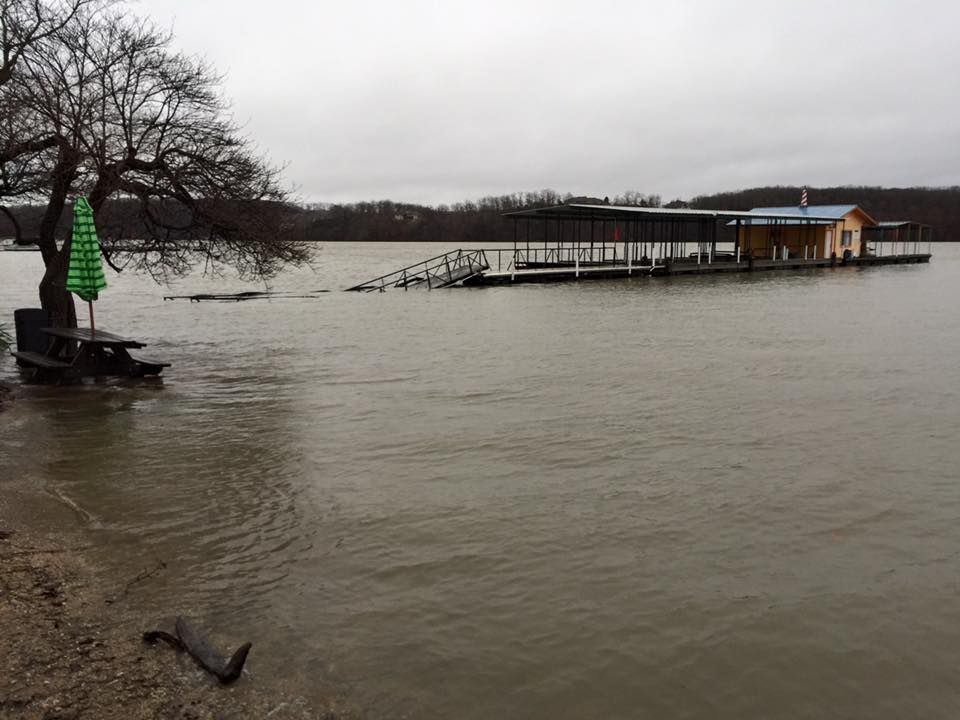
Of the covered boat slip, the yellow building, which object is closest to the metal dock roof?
the covered boat slip

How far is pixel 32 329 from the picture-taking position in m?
14.8

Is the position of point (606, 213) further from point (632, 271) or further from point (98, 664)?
point (98, 664)

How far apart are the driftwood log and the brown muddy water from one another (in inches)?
7.2

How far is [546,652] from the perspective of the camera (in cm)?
469

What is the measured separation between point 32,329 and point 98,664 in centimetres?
1266

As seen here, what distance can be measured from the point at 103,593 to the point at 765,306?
27.3 metres

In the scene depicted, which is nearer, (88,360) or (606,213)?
(88,360)

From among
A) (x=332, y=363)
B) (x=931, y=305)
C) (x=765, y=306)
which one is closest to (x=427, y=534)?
(x=332, y=363)

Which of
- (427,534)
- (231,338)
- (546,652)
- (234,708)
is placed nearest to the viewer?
(234,708)

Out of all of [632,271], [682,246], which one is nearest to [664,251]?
[682,246]

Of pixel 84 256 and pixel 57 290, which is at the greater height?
pixel 84 256

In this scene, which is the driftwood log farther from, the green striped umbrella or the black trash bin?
the black trash bin

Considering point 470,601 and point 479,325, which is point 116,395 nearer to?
point 470,601

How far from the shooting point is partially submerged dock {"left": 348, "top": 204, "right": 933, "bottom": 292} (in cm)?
4036
